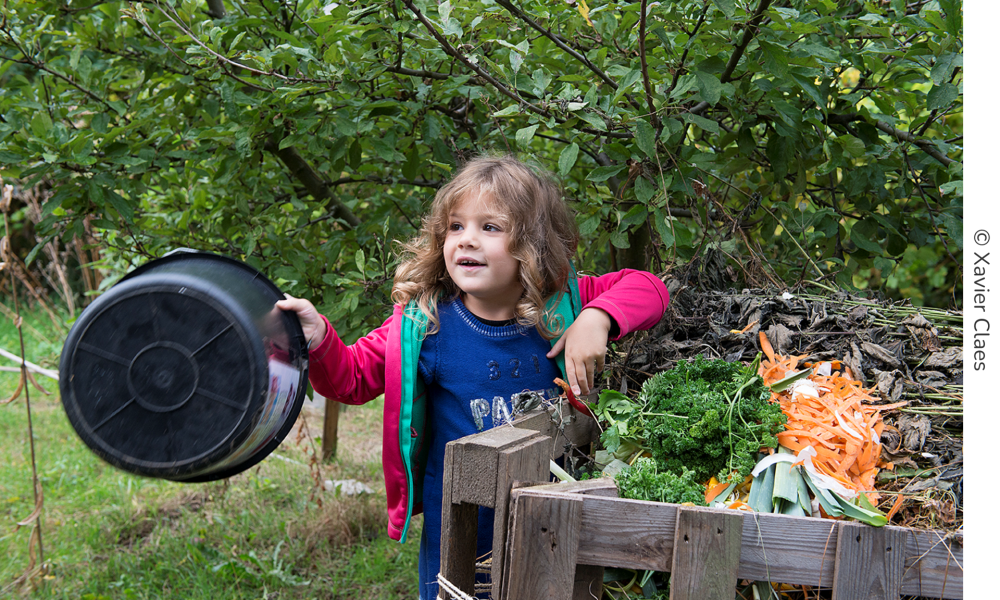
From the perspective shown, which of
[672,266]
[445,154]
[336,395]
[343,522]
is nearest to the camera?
[336,395]

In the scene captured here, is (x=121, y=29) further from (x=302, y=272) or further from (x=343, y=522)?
(x=343, y=522)

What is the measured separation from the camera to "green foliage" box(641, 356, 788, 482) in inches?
60.6

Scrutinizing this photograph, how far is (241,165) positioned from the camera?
285 centimetres

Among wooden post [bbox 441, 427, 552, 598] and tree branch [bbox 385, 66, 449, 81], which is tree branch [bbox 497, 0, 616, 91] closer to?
tree branch [bbox 385, 66, 449, 81]

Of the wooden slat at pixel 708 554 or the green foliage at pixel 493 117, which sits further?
the green foliage at pixel 493 117

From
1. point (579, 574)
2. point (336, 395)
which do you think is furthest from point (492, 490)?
point (336, 395)

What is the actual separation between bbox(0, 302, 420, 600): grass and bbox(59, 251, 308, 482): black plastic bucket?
7.03 feet

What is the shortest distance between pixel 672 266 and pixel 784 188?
846mm

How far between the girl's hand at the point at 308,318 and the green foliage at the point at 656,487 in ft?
2.70

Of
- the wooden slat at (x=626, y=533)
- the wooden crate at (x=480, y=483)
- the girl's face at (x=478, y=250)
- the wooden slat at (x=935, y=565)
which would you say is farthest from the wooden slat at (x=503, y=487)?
the wooden slat at (x=935, y=565)

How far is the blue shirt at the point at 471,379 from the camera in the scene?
1952mm

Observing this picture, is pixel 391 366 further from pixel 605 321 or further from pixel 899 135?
pixel 899 135

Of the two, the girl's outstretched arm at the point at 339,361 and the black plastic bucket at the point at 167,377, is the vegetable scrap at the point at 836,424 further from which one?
the black plastic bucket at the point at 167,377

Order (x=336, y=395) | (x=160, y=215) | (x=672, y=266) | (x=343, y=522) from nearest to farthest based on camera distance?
1. (x=336, y=395)
2. (x=672, y=266)
3. (x=160, y=215)
4. (x=343, y=522)
